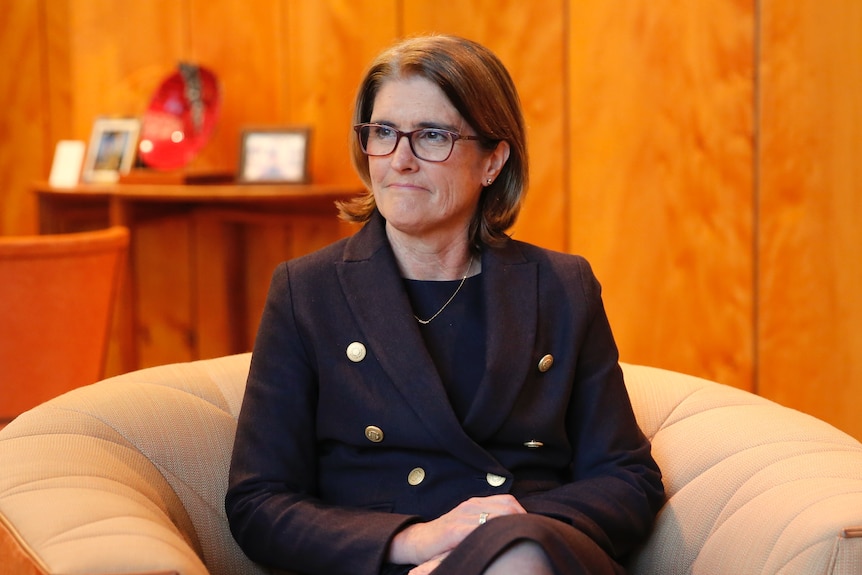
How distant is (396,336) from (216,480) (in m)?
0.43

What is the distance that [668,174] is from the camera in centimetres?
354

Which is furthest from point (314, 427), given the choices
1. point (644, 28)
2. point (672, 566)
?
point (644, 28)

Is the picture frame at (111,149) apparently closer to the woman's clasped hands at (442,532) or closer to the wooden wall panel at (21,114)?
the wooden wall panel at (21,114)

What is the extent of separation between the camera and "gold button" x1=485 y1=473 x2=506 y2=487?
191 centimetres

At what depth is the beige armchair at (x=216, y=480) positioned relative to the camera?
1.57m

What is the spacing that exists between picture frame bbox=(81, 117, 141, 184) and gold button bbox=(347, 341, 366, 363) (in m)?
2.93

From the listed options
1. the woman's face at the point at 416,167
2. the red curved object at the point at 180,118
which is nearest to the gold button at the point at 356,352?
the woman's face at the point at 416,167

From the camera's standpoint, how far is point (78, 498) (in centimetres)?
164

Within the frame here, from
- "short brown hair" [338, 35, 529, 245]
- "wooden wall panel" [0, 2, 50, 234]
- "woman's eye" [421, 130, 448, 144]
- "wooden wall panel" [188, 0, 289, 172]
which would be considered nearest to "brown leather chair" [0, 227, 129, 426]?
"short brown hair" [338, 35, 529, 245]

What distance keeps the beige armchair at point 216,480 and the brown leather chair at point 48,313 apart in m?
0.98

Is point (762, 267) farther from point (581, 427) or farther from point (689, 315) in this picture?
point (581, 427)

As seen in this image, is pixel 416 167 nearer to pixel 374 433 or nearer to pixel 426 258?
pixel 426 258

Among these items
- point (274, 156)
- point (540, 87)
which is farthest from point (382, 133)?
point (274, 156)

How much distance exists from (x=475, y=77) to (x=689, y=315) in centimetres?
177
